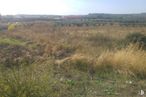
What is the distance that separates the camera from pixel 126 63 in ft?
35.9

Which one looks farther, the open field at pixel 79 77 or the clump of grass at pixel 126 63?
the clump of grass at pixel 126 63

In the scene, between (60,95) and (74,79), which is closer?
(60,95)

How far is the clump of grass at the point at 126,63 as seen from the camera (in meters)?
10.6

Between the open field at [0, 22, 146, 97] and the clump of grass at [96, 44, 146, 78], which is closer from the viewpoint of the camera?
the open field at [0, 22, 146, 97]

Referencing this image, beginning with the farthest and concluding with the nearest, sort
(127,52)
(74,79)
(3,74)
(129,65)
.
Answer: (127,52)
(129,65)
(74,79)
(3,74)

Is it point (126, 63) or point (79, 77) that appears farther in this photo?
point (126, 63)

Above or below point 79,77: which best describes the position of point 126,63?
above

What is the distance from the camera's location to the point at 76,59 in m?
12.1

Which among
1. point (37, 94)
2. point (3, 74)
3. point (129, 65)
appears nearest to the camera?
point (37, 94)

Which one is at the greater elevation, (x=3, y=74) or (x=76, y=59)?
(x=3, y=74)

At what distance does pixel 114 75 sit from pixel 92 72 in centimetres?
98

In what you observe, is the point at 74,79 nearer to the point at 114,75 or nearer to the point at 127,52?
the point at 114,75

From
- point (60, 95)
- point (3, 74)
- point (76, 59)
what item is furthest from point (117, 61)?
point (3, 74)

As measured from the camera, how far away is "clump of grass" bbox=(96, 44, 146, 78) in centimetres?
1064
